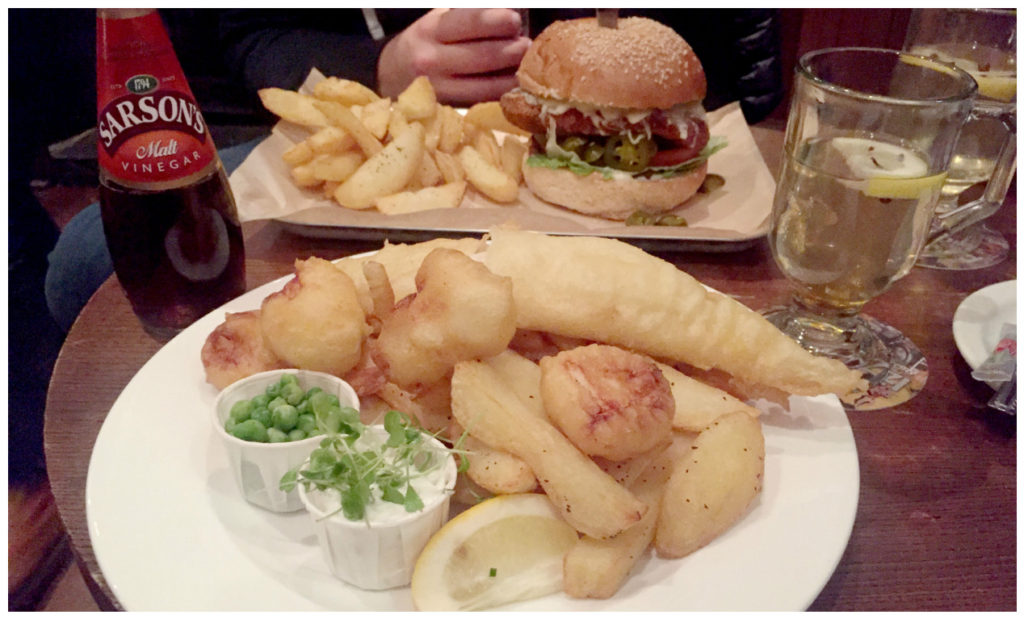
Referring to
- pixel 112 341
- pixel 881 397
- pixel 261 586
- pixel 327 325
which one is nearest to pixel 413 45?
pixel 112 341

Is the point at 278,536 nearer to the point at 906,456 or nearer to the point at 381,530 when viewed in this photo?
the point at 381,530

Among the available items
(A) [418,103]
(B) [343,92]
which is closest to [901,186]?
(A) [418,103]

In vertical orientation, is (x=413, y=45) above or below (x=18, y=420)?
above

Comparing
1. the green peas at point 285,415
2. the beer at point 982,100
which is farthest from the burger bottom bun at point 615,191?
the green peas at point 285,415

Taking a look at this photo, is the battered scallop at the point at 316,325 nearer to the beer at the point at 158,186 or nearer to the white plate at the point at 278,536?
the white plate at the point at 278,536

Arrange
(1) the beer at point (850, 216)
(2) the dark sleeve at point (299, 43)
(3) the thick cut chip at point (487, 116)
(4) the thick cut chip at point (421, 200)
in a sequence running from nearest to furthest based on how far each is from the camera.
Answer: (1) the beer at point (850, 216), (4) the thick cut chip at point (421, 200), (3) the thick cut chip at point (487, 116), (2) the dark sleeve at point (299, 43)

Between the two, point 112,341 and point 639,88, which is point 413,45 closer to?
point 639,88
